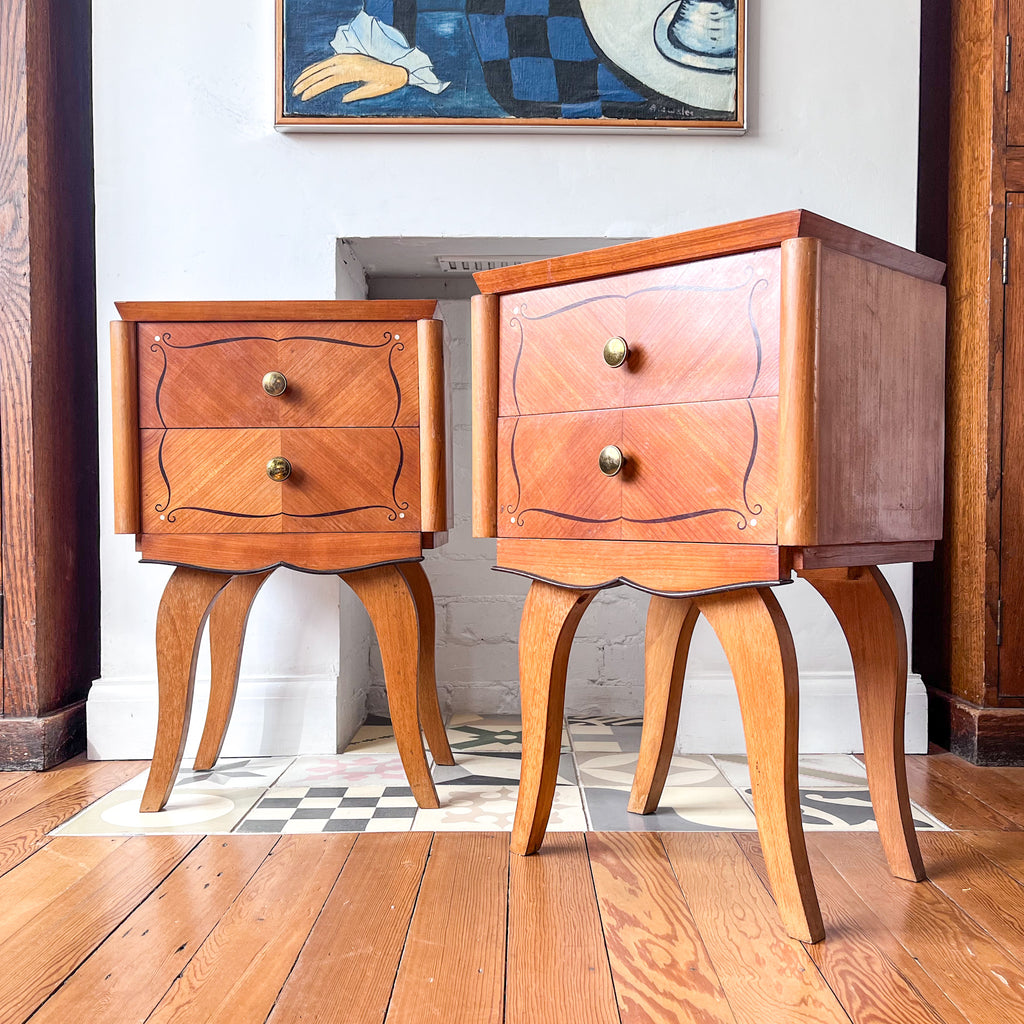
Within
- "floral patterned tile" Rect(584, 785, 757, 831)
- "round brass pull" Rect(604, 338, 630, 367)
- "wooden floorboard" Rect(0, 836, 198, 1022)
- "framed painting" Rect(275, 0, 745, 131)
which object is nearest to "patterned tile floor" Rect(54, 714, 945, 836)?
"floral patterned tile" Rect(584, 785, 757, 831)

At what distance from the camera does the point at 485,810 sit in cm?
141

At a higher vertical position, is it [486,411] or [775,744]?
[486,411]

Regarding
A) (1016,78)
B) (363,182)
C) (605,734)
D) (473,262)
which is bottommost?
(605,734)

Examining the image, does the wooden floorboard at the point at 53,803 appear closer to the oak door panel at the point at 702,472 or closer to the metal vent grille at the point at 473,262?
the oak door panel at the point at 702,472

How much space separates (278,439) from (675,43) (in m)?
1.11

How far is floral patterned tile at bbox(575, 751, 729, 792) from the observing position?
1.56 metres

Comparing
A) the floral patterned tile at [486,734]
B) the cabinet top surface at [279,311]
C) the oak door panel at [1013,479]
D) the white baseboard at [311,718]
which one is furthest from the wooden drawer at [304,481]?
the oak door panel at [1013,479]

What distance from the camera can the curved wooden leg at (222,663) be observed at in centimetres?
165

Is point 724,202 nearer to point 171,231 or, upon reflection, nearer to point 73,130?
point 171,231

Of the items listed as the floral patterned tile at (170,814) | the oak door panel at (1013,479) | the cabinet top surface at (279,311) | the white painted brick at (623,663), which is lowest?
the floral patterned tile at (170,814)

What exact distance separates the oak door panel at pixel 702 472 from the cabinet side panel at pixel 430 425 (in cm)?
38

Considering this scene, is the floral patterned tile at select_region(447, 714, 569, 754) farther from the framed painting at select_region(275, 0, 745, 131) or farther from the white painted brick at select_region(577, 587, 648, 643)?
the framed painting at select_region(275, 0, 745, 131)

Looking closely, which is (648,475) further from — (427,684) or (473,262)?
(473,262)

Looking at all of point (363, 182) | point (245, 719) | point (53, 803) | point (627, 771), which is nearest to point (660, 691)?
point (627, 771)
